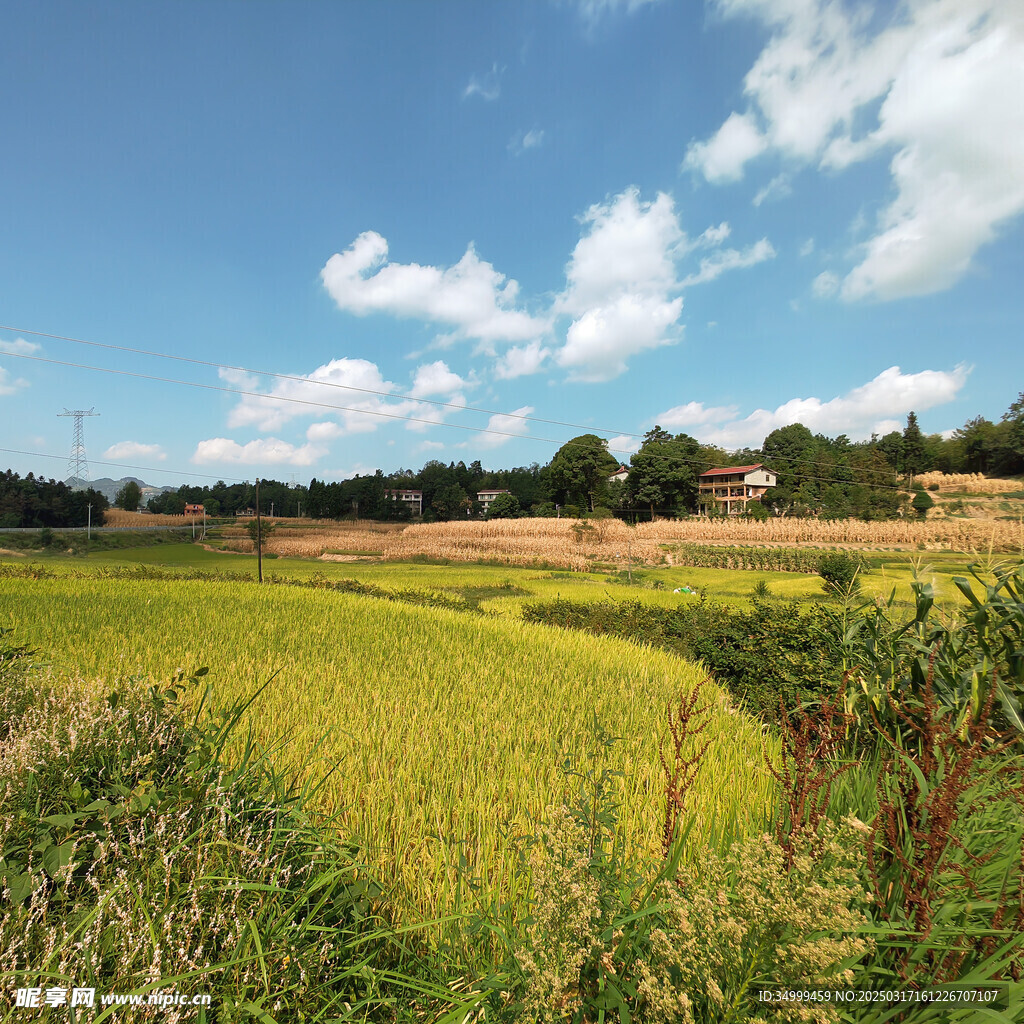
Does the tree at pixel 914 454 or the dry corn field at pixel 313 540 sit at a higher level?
the tree at pixel 914 454

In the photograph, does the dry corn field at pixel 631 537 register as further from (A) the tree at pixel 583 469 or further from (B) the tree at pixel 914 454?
(B) the tree at pixel 914 454

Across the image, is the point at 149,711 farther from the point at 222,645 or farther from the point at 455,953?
the point at 222,645

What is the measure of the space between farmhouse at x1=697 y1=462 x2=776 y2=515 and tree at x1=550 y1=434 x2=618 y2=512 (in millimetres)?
14539

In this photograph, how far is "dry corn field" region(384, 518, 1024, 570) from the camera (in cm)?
3306

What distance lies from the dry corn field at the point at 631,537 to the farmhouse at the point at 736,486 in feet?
74.4

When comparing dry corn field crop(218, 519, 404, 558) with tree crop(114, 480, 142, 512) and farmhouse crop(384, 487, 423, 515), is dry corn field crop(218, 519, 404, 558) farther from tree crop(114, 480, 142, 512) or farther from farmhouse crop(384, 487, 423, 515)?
farmhouse crop(384, 487, 423, 515)

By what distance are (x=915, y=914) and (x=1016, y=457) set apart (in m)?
77.3

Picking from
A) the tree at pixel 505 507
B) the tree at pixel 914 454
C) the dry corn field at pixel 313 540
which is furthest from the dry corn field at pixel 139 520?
the tree at pixel 914 454

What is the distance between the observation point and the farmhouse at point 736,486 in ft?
217

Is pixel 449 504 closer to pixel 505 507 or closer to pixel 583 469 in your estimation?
pixel 505 507

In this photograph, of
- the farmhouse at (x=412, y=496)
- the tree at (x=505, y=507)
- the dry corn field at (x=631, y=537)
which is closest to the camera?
the dry corn field at (x=631, y=537)

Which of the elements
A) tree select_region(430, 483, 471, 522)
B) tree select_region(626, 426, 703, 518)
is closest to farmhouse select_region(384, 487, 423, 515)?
tree select_region(430, 483, 471, 522)

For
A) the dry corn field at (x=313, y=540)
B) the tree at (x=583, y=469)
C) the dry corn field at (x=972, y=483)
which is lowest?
the dry corn field at (x=313, y=540)

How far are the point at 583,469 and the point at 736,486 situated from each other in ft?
72.3
